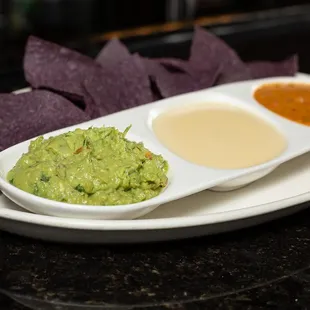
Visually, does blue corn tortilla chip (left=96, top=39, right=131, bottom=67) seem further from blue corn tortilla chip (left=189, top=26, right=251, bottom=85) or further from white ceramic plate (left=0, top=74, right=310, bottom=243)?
white ceramic plate (left=0, top=74, right=310, bottom=243)

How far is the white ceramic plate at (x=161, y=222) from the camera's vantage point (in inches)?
60.1

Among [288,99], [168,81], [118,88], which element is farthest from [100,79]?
[288,99]

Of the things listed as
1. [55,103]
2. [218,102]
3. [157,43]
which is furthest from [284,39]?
[55,103]

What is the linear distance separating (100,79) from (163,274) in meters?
0.79

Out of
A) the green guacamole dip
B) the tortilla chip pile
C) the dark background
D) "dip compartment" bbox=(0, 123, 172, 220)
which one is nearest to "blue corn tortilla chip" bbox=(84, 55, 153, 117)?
the tortilla chip pile

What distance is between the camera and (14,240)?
163 cm

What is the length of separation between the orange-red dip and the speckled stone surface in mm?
494

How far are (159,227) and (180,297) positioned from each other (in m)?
0.15

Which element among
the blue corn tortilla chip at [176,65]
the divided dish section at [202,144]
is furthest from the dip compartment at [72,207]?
the blue corn tortilla chip at [176,65]

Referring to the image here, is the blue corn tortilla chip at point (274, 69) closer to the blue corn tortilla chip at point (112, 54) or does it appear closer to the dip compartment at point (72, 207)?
the blue corn tortilla chip at point (112, 54)

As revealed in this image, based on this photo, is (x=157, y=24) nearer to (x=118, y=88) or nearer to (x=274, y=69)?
(x=274, y=69)

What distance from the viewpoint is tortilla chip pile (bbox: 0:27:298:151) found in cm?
199

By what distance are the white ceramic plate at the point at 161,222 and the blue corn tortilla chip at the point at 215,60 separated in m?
0.69

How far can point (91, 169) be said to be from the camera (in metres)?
1.63
